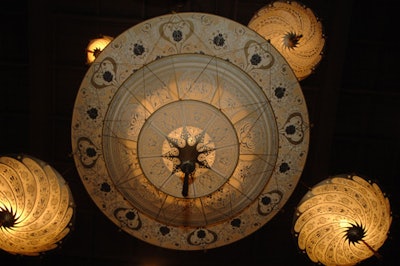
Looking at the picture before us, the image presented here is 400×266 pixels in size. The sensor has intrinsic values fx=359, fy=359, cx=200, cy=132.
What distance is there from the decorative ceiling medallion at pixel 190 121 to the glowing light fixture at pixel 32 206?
228 mm

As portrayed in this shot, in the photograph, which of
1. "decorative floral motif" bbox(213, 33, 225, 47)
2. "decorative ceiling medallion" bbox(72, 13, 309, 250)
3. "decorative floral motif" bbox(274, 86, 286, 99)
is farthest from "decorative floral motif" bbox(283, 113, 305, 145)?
"decorative floral motif" bbox(213, 33, 225, 47)

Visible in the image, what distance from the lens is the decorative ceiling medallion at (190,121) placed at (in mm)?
2031

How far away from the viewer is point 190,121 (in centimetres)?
201

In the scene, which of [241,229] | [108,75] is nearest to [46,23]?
[108,75]

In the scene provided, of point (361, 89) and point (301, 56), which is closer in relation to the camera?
point (301, 56)

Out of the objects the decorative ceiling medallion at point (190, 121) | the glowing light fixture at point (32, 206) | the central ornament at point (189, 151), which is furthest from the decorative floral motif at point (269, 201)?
the glowing light fixture at point (32, 206)

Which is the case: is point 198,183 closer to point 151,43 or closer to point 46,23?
point 151,43

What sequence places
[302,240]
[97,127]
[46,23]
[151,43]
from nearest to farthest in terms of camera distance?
[151,43] → [97,127] → [302,240] → [46,23]

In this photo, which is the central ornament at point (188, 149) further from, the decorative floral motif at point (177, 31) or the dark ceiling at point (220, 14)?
the dark ceiling at point (220, 14)

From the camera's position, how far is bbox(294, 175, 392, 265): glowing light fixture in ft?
7.26

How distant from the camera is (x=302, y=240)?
2377mm

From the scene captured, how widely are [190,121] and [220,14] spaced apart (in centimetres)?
267

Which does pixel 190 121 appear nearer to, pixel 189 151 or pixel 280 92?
pixel 189 151

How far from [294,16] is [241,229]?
1625mm
